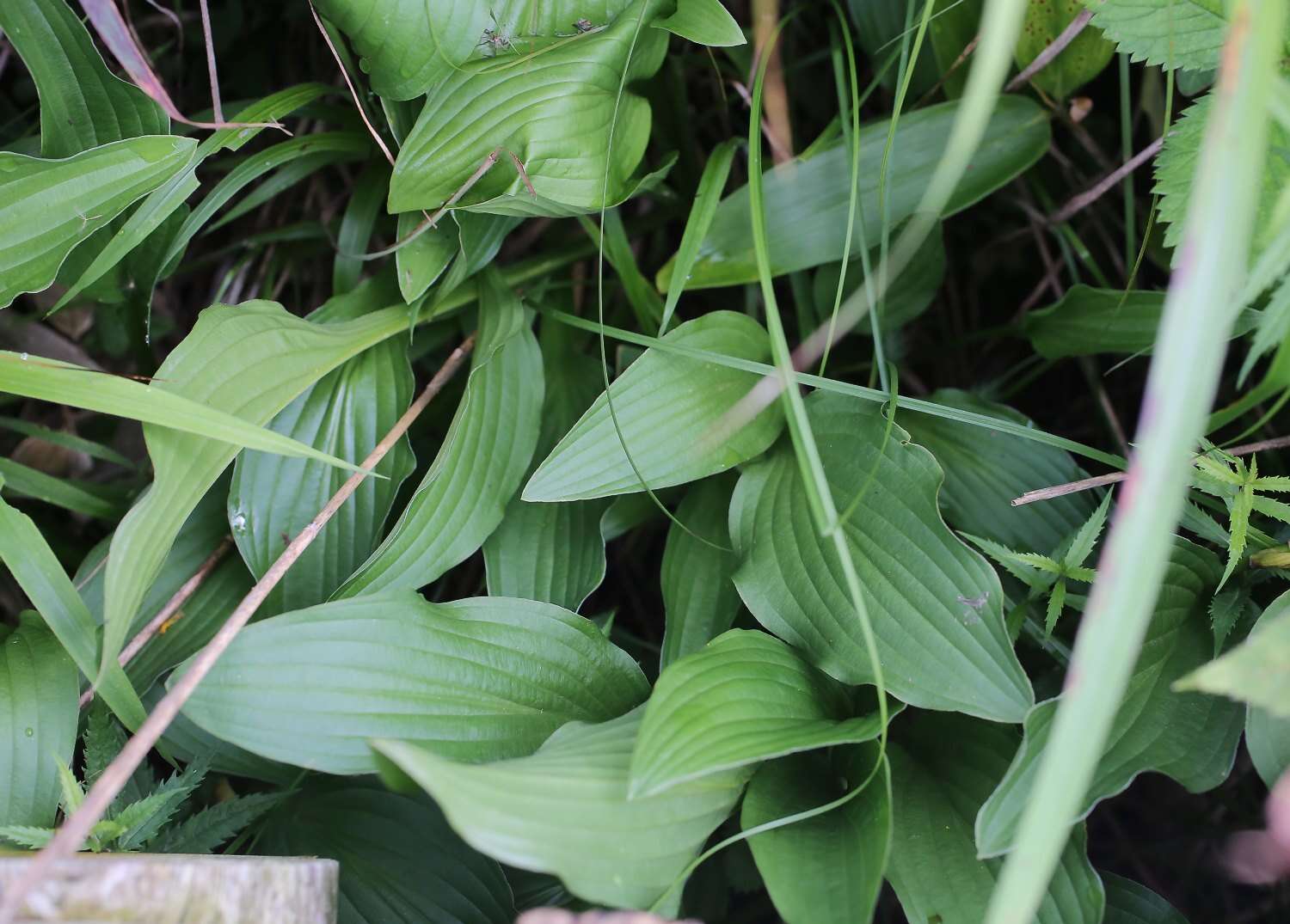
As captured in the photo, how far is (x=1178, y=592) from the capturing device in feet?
2.38

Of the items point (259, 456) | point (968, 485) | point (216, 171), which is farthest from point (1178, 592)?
point (216, 171)

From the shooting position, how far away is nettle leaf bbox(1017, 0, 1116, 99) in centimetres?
92

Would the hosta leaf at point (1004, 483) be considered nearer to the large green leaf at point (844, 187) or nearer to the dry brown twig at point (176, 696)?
the large green leaf at point (844, 187)

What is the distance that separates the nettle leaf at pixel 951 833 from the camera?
657 millimetres

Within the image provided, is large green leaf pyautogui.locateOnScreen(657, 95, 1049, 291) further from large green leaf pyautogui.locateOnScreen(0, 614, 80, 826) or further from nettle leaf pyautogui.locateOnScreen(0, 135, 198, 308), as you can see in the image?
large green leaf pyautogui.locateOnScreen(0, 614, 80, 826)

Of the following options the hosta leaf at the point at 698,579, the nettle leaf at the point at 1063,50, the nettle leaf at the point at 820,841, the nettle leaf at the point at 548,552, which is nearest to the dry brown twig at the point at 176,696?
Answer: the nettle leaf at the point at 548,552

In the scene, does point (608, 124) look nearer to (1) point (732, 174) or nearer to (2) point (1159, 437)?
(1) point (732, 174)

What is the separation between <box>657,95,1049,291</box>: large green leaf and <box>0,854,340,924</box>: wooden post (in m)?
0.66

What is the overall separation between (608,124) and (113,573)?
566 mm

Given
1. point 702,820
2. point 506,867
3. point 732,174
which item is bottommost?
point 506,867

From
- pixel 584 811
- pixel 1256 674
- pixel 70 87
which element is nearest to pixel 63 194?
pixel 70 87

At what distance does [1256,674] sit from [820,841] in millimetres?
327

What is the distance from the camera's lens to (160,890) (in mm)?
527

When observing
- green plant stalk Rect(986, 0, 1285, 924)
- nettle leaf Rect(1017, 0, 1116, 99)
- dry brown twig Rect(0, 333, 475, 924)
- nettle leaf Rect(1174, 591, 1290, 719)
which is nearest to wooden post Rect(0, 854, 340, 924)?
dry brown twig Rect(0, 333, 475, 924)
